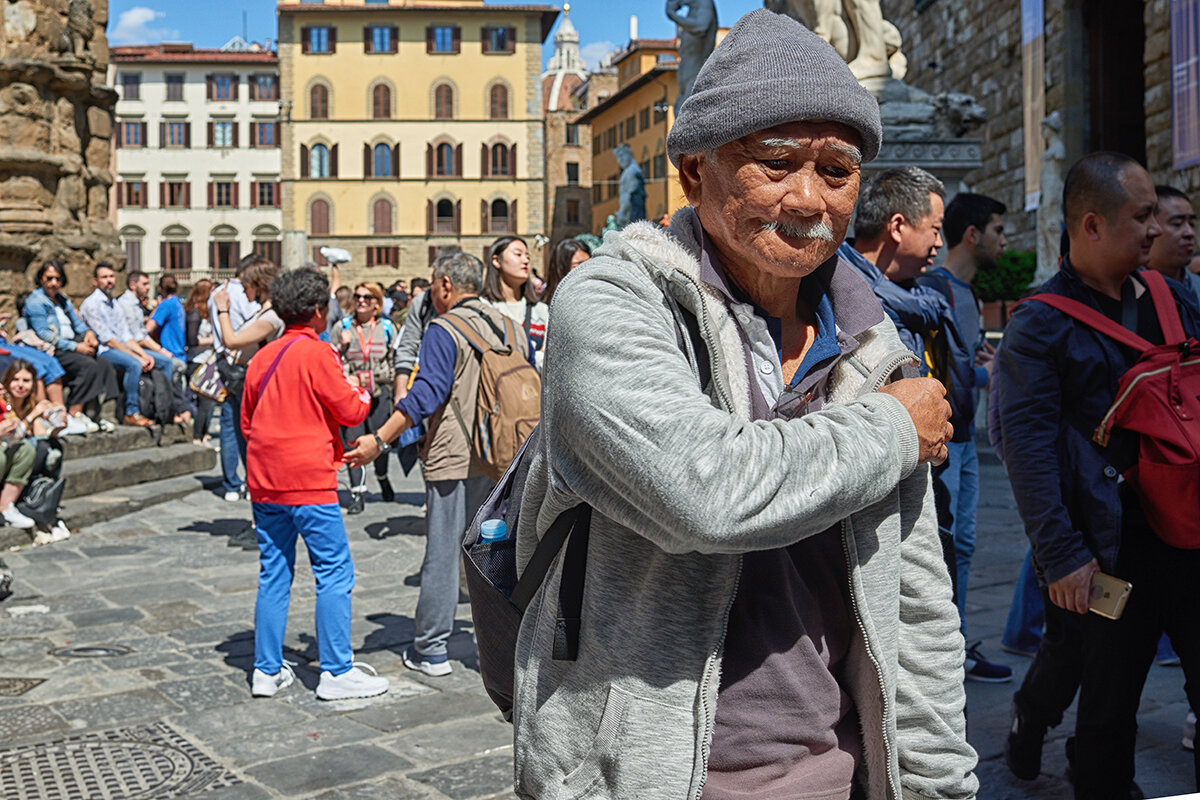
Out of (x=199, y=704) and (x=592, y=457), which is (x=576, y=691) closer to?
(x=592, y=457)

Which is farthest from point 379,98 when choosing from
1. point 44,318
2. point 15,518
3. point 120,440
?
point 15,518

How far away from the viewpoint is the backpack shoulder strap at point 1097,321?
3421 mm

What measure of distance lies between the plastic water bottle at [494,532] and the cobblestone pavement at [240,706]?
2.32 meters

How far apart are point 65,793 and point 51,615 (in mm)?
2862

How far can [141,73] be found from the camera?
69438 millimetres

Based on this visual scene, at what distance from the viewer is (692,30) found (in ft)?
40.4

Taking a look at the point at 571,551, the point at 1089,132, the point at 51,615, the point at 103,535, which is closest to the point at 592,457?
the point at 571,551

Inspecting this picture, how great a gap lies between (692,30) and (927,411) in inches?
446

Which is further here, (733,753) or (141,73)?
(141,73)

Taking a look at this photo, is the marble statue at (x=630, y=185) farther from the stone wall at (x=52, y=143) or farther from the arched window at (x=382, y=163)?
the arched window at (x=382, y=163)

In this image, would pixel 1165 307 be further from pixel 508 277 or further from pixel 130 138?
pixel 130 138

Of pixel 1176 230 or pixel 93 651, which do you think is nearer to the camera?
pixel 1176 230

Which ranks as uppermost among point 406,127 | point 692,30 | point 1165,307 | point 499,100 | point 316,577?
point 499,100

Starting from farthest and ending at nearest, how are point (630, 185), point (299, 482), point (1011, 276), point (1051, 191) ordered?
point (1011, 276) → point (630, 185) → point (1051, 191) → point (299, 482)
